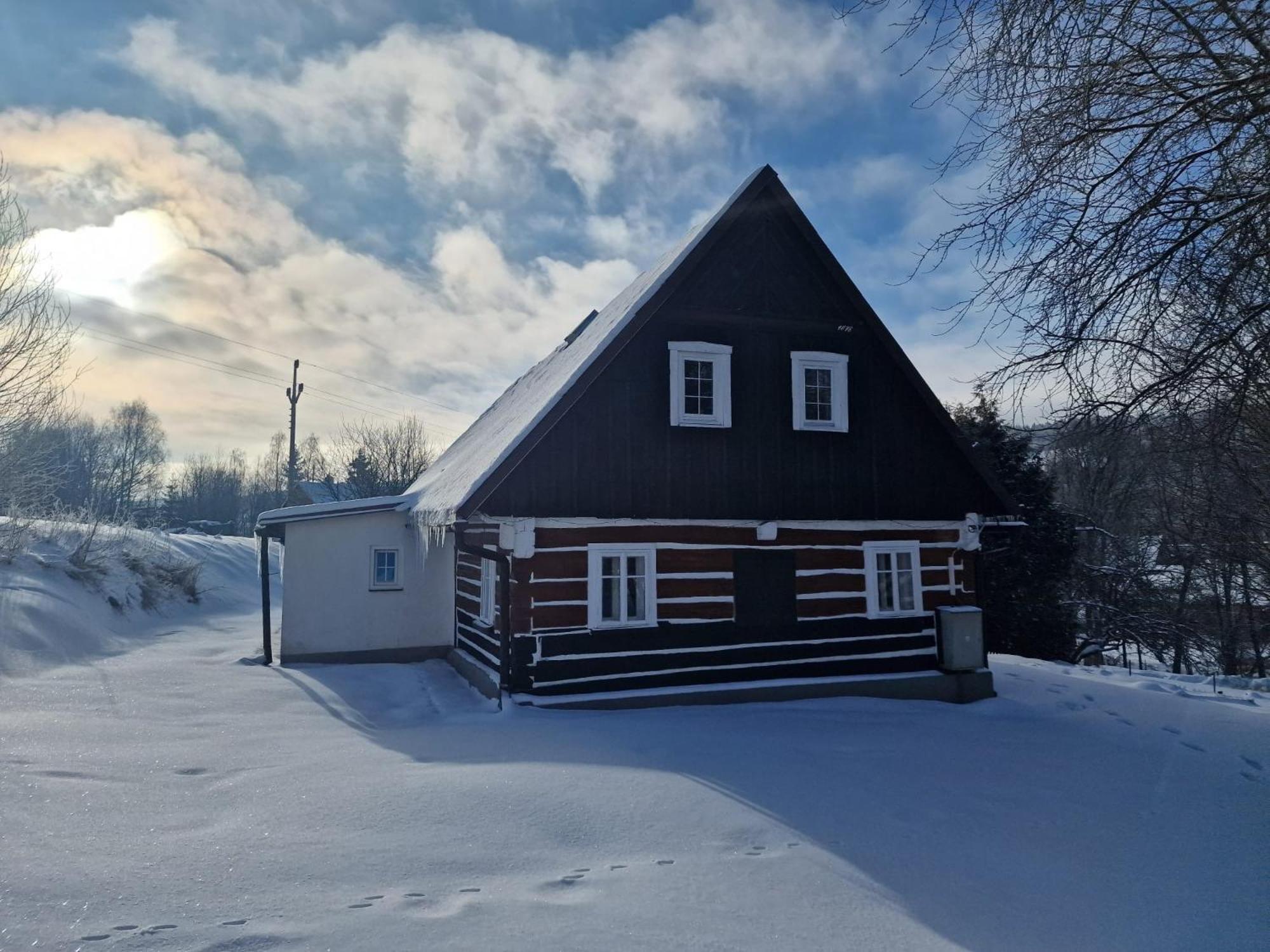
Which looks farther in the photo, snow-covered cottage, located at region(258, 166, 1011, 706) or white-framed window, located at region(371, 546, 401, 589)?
white-framed window, located at region(371, 546, 401, 589)

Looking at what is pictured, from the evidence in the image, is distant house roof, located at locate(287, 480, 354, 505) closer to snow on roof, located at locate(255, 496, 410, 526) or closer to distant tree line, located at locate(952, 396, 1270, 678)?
snow on roof, located at locate(255, 496, 410, 526)

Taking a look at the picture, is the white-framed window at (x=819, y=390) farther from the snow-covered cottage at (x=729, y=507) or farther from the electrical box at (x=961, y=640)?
the electrical box at (x=961, y=640)

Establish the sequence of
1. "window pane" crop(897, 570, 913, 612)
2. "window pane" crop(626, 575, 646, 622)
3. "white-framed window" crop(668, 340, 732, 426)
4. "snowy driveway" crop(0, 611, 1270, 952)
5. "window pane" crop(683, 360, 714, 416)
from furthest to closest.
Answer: "window pane" crop(897, 570, 913, 612) → "window pane" crop(683, 360, 714, 416) → "white-framed window" crop(668, 340, 732, 426) → "window pane" crop(626, 575, 646, 622) → "snowy driveway" crop(0, 611, 1270, 952)

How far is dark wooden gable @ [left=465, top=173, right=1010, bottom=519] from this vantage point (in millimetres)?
10555

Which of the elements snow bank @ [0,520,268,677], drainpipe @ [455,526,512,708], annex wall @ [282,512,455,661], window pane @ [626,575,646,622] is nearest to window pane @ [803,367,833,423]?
window pane @ [626,575,646,622]

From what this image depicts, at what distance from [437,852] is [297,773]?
2.36 m

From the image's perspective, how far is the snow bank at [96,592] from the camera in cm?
1453

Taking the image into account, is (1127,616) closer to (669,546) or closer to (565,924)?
(669,546)

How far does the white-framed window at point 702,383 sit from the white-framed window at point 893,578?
3411 mm

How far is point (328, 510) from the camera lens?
14.0 metres

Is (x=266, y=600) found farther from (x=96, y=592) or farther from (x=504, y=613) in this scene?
(x=96, y=592)

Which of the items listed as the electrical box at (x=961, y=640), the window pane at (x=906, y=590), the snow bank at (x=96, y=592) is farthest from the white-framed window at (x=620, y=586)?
the snow bank at (x=96, y=592)

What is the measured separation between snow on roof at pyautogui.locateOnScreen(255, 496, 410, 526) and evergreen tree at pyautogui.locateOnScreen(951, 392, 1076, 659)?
15.7m

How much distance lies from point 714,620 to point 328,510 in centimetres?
741
